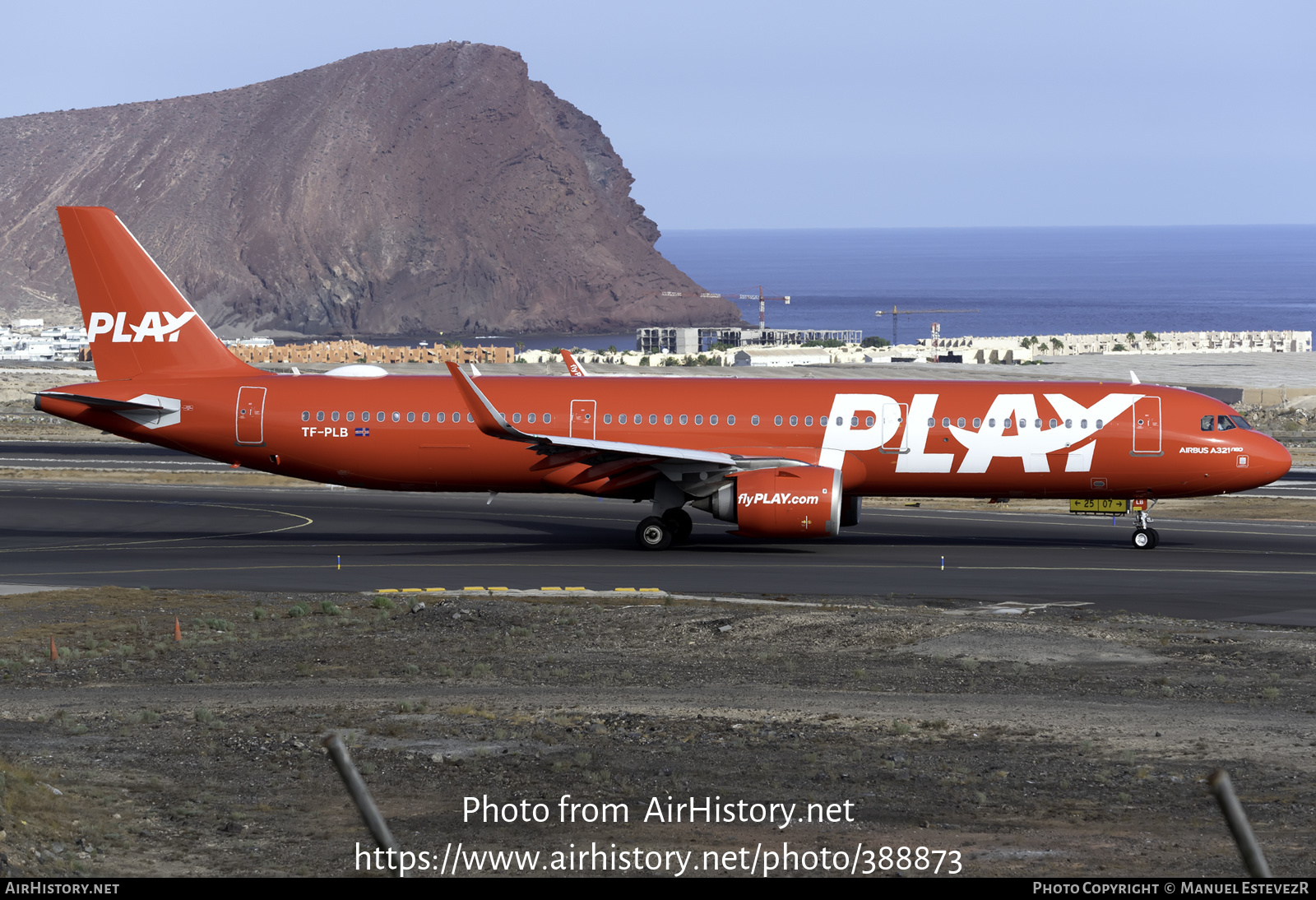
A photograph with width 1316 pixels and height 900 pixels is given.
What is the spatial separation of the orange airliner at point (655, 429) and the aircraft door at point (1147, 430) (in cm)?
5

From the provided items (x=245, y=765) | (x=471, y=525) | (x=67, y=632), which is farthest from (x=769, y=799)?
(x=471, y=525)

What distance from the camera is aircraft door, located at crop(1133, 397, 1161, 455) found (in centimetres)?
3991

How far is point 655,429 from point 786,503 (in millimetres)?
4932

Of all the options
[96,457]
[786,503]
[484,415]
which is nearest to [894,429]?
[786,503]

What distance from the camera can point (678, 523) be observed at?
40.8 metres

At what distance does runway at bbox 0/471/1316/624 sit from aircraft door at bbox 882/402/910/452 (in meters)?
3.02

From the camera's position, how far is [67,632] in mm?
27797

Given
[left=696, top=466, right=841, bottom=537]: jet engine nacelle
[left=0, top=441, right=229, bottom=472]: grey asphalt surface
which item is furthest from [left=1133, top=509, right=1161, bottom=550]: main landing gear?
[left=0, top=441, right=229, bottom=472]: grey asphalt surface

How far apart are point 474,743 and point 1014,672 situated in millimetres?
9701

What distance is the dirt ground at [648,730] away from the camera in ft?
47.5

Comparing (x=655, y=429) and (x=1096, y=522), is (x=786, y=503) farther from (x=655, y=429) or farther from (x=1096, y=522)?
(x=1096, y=522)

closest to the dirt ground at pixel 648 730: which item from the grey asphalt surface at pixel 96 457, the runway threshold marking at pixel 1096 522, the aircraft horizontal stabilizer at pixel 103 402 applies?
the aircraft horizontal stabilizer at pixel 103 402

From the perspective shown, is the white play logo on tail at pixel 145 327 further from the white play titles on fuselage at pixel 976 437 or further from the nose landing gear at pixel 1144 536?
the nose landing gear at pixel 1144 536
